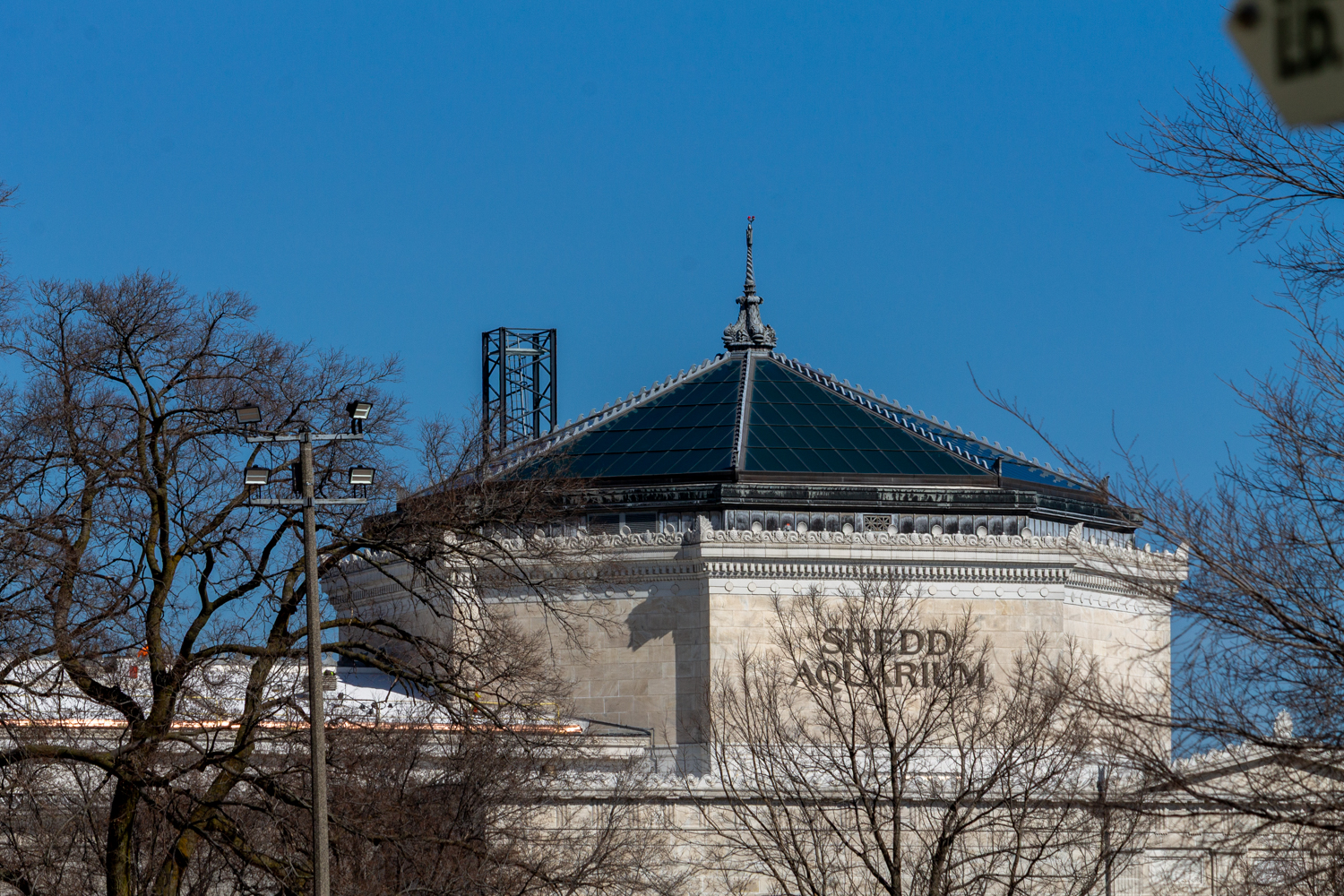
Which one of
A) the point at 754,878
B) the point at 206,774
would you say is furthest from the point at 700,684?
the point at 206,774

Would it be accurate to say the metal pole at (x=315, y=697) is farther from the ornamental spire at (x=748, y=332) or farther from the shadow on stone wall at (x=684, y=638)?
the ornamental spire at (x=748, y=332)

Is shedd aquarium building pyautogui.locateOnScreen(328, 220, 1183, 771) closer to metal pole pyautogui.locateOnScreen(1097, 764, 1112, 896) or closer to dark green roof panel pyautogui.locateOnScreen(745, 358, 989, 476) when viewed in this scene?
dark green roof panel pyautogui.locateOnScreen(745, 358, 989, 476)

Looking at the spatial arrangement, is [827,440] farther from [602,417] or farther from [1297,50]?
[1297,50]

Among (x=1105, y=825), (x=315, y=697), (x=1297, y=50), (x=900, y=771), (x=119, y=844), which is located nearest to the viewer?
(x=1297, y=50)

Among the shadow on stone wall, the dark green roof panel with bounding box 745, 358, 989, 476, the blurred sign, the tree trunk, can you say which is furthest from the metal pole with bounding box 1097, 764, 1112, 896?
the dark green roof panel with bounding box 745, 358, 989, 476

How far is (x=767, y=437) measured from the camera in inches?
1950

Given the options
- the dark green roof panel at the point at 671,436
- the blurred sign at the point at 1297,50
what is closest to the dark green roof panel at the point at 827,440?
the dark green roof panel at the point at 671,436

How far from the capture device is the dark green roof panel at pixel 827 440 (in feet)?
159

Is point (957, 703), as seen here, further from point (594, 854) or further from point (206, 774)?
point (206, 774)

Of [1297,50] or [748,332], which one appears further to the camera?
[748,332]

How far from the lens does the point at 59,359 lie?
24.3 metres

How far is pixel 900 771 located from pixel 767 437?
657 inches

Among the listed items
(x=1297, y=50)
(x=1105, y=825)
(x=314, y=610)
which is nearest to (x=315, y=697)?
(x=314, y=610)

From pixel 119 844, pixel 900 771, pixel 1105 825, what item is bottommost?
pixel 119 844
